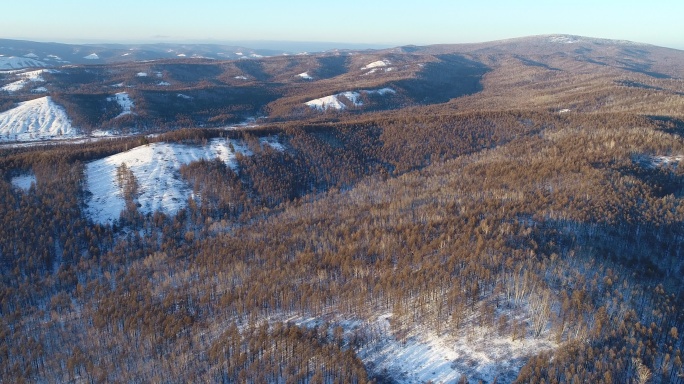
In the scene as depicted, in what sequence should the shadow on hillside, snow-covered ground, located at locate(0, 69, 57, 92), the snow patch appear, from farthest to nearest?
the snow patch
the shadow on hillside
snow-covered ground, located at locate(0, 69, 57, 92)

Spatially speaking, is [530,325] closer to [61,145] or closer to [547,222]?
[547,222]

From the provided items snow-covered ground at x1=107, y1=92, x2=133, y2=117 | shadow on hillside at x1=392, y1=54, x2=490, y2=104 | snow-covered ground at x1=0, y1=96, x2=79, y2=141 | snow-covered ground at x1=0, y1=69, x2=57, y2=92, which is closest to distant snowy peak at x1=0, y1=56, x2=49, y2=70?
snow-covered ground at x1=0, y1=69, x2=57, y2=92

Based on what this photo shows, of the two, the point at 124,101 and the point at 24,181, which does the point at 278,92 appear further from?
the point at 24,181

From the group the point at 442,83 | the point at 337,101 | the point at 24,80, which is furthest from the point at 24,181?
the point at 442,83

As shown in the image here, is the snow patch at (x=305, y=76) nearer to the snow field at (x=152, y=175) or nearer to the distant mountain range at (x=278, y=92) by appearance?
the distant mountain range at (x=278, y=92)

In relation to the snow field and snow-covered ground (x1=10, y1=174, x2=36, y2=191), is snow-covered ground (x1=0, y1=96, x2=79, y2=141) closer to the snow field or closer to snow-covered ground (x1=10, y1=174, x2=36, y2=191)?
the snow field

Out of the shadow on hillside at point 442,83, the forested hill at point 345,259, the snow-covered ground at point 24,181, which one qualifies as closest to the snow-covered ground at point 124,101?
the forested hill at point 345,259

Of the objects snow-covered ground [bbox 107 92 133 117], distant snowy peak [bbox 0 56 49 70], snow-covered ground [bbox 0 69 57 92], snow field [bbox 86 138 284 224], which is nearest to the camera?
snow field [bbox 86 138 284 224]
